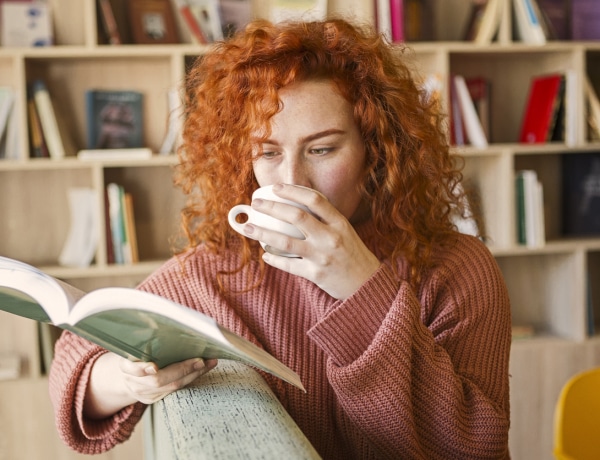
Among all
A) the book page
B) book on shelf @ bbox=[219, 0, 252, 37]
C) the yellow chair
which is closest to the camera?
the book page

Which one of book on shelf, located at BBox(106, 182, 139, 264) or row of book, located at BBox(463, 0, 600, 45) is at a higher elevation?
row of book, located at BBox(463, 0, 600, 45)

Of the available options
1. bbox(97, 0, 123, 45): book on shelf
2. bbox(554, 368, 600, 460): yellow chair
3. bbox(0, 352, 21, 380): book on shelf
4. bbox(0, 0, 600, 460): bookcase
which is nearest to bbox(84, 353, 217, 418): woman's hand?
bbox(554, 368, 600, 460): yellow chair

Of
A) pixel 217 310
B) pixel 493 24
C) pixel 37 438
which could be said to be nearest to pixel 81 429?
pixel 217 310

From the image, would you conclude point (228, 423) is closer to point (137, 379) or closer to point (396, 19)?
point (137, 379)

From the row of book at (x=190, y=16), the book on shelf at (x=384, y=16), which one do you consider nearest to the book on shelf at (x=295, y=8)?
the row of book at (x=190, y=16)

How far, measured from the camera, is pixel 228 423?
78 cm

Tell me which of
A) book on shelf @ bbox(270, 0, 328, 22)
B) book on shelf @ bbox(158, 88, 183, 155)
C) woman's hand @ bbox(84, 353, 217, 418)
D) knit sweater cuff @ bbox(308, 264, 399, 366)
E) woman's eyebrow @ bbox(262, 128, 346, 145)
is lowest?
woman's hand @ bbox(84, 353, 217, 418)

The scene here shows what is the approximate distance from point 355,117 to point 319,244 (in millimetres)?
304

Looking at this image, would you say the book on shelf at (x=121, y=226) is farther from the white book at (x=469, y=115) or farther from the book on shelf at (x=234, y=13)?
the white book at (x=469, y=115)

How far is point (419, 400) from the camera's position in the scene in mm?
1103

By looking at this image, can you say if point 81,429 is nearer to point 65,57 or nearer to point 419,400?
point 419,400

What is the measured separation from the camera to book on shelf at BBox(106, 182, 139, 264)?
2619 mm

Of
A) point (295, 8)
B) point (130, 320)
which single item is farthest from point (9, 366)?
point (130, 320)

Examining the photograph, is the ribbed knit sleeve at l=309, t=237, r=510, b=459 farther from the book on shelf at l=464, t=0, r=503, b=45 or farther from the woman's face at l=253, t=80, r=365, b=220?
the book on shelf at l=464, t=0, r=503, b=45
